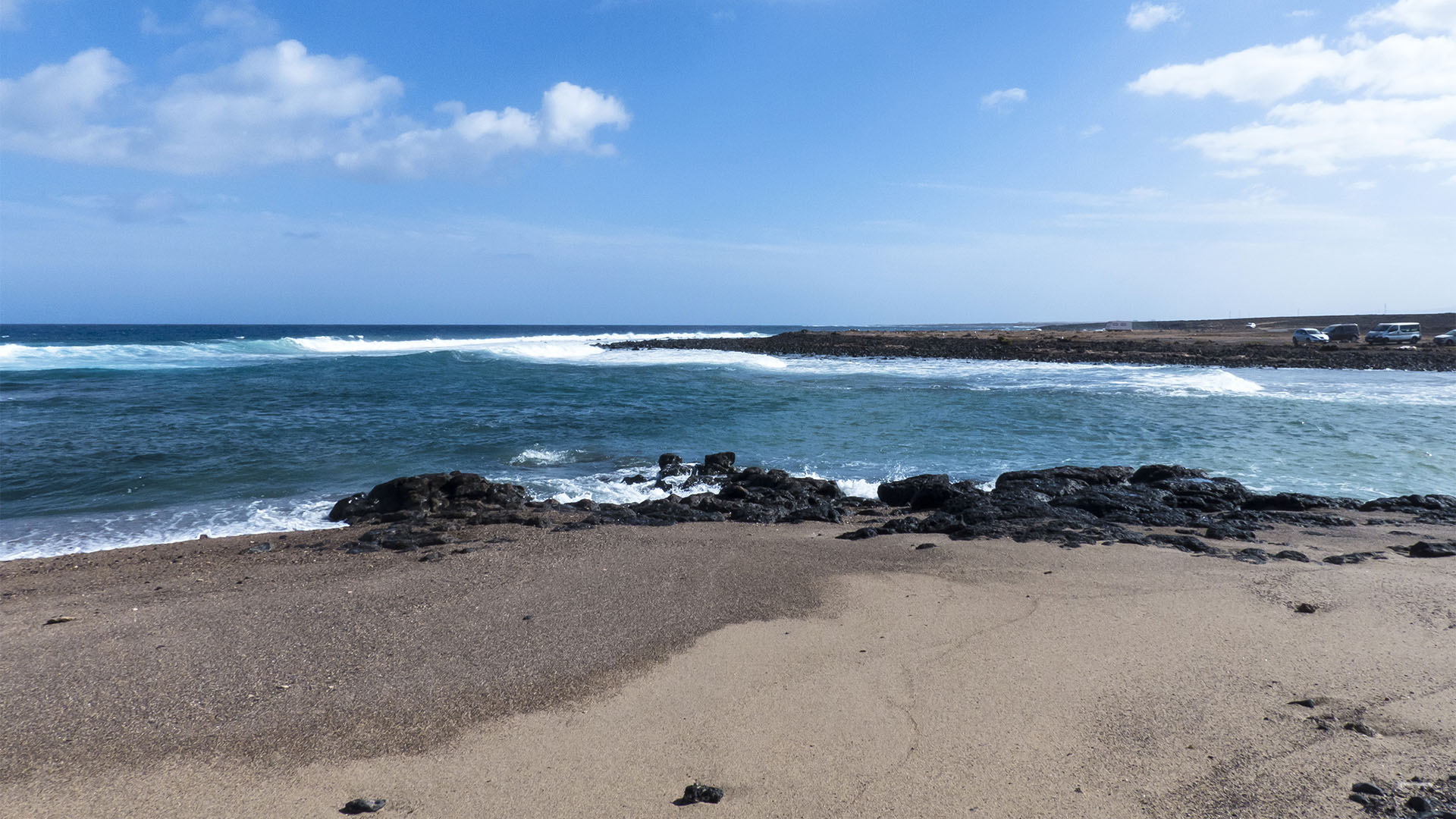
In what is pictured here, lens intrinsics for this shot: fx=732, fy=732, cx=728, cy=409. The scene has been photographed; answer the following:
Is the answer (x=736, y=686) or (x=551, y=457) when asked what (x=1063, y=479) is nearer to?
(x=736, y=686)

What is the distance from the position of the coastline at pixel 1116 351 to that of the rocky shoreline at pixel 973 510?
2987cm

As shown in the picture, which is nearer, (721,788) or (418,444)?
(721,788)

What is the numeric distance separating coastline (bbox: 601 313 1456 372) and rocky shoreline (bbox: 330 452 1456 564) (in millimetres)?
29867

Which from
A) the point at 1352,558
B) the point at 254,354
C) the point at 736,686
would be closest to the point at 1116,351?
the point at 1352,558

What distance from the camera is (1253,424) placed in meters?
16.0

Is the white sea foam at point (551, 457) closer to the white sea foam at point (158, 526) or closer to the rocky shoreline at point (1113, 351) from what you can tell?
the white sea foam at point (158, 526)

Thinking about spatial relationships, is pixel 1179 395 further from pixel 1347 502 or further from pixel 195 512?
pixel 195 512

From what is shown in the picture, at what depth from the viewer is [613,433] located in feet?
52.4

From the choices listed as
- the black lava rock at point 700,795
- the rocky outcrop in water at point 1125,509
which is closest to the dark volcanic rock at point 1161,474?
the rocky outcrop in water at point 1125,509

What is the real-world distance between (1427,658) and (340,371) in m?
36.1

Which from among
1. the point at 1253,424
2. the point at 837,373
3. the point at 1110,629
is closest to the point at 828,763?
the point at 1110,629

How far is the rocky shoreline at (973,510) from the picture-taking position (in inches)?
293

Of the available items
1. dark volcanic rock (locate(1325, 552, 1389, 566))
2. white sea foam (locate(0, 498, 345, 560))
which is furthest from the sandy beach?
white sea foam (locate(0, 498, 345, 560))

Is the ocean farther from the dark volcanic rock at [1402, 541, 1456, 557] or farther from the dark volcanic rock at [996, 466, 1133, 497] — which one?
the dark volcanic rock at [1402, 541, 1456, 557]
